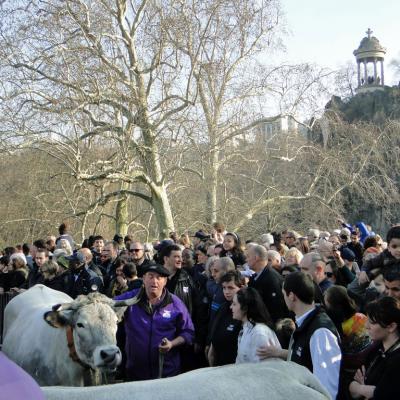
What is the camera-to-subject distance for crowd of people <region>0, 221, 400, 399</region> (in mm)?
4387

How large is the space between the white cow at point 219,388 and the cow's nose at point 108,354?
284 cm

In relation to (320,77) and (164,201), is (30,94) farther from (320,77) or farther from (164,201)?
(320,77)

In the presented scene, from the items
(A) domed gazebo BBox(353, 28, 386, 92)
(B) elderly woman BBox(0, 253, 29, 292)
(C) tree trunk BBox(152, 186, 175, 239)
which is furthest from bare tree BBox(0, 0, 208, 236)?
(A) domed gazebo BBox(353, 28, 386, 92)

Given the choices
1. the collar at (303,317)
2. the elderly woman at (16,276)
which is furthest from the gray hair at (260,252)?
the elderly woman at (16,276)

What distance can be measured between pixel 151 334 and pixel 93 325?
2.12ft

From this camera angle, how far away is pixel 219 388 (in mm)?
2578

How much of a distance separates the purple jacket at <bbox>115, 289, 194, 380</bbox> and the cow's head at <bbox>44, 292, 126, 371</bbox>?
0.75ft

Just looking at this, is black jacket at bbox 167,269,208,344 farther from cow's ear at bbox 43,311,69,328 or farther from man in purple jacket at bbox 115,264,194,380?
cow's ear at bbox 43,311,69,328

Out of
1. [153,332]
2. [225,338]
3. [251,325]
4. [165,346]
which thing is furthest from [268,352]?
[153,332]

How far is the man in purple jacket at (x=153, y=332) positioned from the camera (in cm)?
619

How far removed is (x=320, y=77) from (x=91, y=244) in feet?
48.5

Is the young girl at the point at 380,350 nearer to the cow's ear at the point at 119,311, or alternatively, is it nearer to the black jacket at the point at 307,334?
the black jacket at the point at 307,334

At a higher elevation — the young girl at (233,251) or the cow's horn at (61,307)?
the young girl at (233,251)

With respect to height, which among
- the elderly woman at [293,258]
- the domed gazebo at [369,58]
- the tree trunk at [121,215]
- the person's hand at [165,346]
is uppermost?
the domed gazebo at [369,58]
